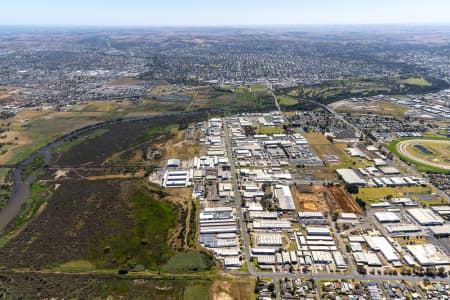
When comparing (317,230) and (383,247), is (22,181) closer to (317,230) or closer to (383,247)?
(317,230)

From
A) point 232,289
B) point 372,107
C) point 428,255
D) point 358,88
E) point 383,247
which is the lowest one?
point 232,289

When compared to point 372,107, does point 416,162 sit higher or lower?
lower

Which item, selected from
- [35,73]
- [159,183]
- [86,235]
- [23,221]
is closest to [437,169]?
[159,183]

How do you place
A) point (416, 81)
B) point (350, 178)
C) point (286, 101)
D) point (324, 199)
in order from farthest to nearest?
point (416, 81) → point (286, 101) → point (350, 178) → point (324, 199)

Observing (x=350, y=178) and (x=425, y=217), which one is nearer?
(x=425, y=217)

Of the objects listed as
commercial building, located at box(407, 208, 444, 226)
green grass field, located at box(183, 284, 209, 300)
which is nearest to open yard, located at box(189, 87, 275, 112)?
commercial building, located at box(407, 208, 444, 226)

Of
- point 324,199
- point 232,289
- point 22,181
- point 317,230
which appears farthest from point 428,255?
point 22,181

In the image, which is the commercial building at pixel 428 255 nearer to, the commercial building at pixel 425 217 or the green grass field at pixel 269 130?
the commercial building at pixel 425 217

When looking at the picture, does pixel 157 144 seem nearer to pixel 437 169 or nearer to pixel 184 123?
pixel 184 123

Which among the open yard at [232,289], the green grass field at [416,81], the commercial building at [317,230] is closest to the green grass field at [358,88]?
the green grass field at [416,81]

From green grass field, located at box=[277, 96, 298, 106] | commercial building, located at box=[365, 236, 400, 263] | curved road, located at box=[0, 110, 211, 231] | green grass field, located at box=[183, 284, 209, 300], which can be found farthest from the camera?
green grass field, located at box=[277, 96, 298, 106]

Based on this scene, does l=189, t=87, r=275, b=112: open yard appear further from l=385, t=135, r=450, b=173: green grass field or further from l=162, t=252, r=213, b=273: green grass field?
l=162, t=252, r=213, b=273: green grass field
